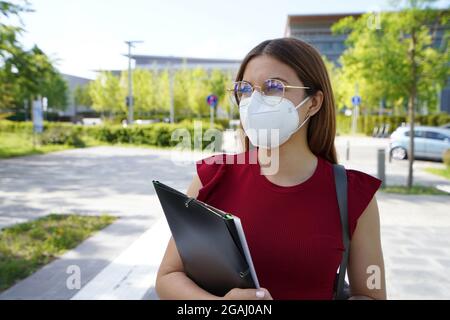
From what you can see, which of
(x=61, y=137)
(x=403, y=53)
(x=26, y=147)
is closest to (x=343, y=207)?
(x=403, y=53)

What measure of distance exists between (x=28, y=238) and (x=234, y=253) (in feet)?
15.4

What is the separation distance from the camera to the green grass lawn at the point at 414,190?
27.4 ft

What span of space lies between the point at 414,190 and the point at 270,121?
8.28 metres

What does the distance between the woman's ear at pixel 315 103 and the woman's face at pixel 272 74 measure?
0.05 m

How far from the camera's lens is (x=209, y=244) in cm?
108

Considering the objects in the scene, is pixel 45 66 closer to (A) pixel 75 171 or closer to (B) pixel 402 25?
(A) pixel 75 171

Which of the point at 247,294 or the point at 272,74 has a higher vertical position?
the point at 272,74

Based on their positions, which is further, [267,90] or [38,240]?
[38,240]

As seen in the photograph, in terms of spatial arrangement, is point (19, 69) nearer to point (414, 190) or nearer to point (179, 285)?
point (414, 190)

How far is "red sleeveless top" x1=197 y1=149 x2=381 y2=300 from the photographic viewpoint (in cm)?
123

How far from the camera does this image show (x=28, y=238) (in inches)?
197

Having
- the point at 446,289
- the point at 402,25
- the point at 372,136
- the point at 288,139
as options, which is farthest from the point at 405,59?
the point at 372,136

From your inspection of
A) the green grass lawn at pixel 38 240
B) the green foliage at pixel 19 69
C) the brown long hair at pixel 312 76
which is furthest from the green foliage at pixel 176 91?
the brown long hair at pixel 312 76

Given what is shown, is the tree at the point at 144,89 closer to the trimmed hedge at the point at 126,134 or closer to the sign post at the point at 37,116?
the trimmed hedge at the point at 126,134
